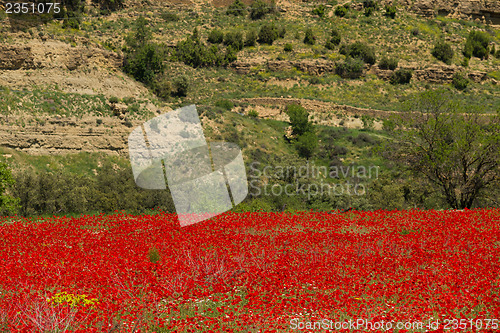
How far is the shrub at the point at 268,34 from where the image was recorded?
88.2 meters

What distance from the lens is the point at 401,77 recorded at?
81.4 m

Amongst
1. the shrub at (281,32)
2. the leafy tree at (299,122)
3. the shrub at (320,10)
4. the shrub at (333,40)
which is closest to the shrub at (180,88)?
the leafy tree at (299,122)

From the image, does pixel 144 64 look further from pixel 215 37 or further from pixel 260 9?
pixel 260 9

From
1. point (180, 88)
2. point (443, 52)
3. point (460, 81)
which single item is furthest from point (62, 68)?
point (443, 52)

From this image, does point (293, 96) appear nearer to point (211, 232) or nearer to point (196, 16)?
point (196, 16)

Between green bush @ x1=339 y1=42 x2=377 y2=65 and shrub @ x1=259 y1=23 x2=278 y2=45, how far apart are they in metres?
12.4

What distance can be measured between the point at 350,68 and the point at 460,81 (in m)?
18.8

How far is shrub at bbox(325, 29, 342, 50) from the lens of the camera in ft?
286

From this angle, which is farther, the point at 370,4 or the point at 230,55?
the point at 370,4

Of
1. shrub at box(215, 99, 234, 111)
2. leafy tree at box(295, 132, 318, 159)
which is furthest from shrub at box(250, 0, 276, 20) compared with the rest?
leafy tree at box(295, 132, 318, 159)

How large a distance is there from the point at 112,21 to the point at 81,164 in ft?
164

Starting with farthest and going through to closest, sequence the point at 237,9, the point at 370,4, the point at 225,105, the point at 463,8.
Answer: the point at 463,8 < the point at 237,9 < the point at 370,4 < the point at 225,105

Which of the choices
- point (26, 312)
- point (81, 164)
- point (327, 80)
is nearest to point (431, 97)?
point (26, 312)

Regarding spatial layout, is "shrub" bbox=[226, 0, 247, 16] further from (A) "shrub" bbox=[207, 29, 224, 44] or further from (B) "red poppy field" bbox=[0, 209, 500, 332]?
(B) "red poppy field" bbox=[0, 209, 500, 332]
